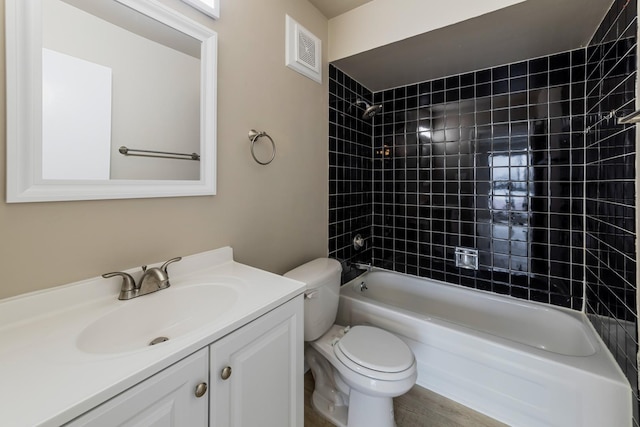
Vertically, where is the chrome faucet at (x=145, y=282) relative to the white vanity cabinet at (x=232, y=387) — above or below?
above

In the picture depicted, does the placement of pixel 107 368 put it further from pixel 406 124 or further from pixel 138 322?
pixel 406 124

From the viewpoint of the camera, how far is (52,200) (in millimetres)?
815

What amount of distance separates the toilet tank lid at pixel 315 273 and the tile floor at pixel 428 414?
75 centimetres

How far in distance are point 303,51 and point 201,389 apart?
1.79 meters

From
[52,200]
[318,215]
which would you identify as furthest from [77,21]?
[318,215]

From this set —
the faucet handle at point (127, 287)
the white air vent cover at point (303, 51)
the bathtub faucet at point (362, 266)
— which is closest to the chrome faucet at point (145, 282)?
the faucet handle at point (127, 287)

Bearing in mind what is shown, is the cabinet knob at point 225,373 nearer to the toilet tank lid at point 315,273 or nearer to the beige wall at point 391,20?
the toilet tank lid at point 315,273

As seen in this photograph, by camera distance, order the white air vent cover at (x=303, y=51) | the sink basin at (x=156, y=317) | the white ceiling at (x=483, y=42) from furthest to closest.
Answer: the white air vent cover at (x=303, y=51), the white ceiling at (x=483, y=42), the sink basin at (x=156, y=317)

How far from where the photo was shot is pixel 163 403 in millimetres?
617

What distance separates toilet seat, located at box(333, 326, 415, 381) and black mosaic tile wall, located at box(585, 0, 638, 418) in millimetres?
933

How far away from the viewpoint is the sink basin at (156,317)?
784 mm

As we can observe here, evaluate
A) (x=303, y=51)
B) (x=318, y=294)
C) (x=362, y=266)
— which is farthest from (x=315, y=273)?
(x=303, y=51)

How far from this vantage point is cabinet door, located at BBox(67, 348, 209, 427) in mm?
523

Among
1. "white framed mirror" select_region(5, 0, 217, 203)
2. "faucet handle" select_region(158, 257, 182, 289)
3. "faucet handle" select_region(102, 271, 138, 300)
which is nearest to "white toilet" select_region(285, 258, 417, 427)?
"faucet handle" select_region(158, 257, 182, 289)
